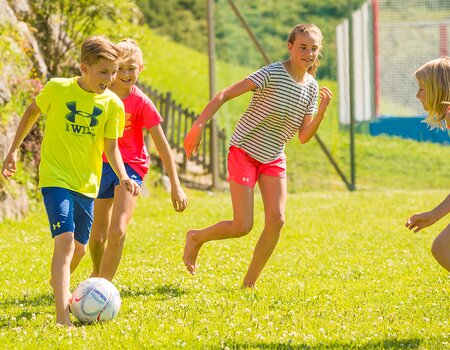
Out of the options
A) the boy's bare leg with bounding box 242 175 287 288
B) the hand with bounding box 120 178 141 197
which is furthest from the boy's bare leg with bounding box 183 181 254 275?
the hand with bounding box 120 178 141 197

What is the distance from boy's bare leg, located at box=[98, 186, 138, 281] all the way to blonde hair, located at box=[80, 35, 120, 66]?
1.27 meters

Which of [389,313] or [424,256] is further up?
[389,313]

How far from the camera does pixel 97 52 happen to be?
583 centimetres

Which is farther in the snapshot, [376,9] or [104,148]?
[376,9]

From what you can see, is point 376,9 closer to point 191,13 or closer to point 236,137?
point 236,137

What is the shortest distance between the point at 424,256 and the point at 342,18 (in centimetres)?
1033

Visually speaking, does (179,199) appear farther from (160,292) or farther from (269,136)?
(269,136)

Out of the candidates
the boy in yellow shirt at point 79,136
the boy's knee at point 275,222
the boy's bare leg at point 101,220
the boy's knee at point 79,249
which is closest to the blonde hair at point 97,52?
the boy in yellow shirt at point 79,136

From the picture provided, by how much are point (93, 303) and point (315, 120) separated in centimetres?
241

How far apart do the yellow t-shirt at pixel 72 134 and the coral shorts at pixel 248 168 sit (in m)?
1.49

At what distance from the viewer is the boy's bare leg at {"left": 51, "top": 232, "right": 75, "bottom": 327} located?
18.0 ft

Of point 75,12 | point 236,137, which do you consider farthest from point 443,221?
point 75,12

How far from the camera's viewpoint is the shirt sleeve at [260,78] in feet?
23.0

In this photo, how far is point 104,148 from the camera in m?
6.07
